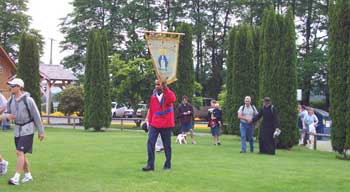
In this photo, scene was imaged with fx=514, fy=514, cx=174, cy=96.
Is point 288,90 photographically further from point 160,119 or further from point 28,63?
point 28,63

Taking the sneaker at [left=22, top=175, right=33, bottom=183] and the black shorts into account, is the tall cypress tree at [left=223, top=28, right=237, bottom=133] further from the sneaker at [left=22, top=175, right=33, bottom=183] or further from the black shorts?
the black shorts

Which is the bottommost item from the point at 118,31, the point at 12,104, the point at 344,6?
the point at 12,104

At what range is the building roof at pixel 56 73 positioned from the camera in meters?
51.9

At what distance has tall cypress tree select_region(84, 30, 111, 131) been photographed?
98.8 feet

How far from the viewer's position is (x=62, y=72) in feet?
179

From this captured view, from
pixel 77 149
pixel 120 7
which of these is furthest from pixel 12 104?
pixel 120 7

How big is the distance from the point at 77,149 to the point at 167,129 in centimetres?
595

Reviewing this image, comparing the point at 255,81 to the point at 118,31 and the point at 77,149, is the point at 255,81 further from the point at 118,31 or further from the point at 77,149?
the point at 118,31

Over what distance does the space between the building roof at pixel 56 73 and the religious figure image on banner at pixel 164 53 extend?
40.5 m

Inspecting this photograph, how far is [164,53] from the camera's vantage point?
11.8 m

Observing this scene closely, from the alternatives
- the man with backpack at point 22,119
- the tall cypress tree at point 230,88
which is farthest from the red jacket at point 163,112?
the tall cypress tree at point 230,88

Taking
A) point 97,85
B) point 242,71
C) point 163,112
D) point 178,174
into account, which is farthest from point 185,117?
point 97,85

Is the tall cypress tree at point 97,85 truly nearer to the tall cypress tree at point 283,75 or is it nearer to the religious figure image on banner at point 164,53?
the tall cypress tree at point 283,75

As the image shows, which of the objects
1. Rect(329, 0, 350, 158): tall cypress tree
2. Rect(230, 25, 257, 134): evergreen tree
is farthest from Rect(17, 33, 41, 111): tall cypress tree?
Rect(329, 0, 350, 158): tall cypress tree
